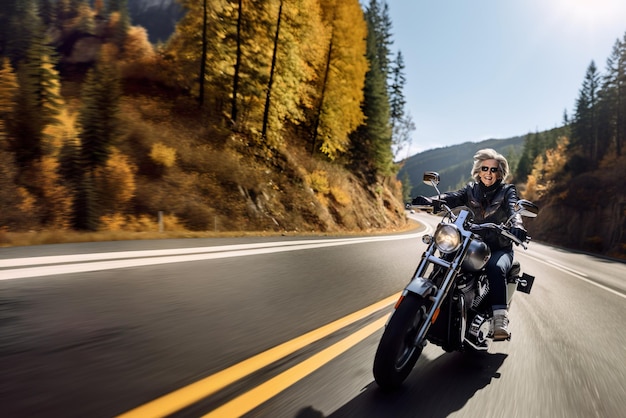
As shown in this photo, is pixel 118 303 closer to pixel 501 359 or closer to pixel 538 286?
pixel 501 359

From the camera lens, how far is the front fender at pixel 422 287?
2383 millimetres

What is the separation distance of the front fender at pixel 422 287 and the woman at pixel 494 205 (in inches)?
37.0

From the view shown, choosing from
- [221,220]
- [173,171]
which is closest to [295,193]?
[221,220]

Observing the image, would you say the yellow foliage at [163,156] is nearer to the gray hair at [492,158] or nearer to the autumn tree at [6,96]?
the autumn tree at [6,96]

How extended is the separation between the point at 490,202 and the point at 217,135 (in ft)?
65.3

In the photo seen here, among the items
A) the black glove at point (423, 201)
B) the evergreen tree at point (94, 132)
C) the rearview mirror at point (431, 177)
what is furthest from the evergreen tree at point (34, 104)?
the rearview mirror at point (431, 177)

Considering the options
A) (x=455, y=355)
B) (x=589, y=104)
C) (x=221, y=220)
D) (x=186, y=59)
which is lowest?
(x=221, y=220)

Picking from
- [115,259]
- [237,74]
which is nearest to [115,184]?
[237,74]

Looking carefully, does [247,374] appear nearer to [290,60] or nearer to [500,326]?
[500,326]

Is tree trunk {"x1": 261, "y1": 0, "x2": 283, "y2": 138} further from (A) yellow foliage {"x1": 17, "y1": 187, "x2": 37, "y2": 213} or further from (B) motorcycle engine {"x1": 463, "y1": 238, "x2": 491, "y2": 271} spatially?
(B) motorcycle engine {"x1": 463, "y1": 238, "x2": 491, "y2": 271}

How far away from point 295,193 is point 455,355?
17.9 metres

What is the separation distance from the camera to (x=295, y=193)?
68.0 ft

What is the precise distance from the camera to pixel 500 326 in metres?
2.94

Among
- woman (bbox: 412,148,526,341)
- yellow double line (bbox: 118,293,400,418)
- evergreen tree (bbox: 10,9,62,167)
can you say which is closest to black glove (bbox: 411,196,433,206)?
woman (bbox: 412,148,526,341)
